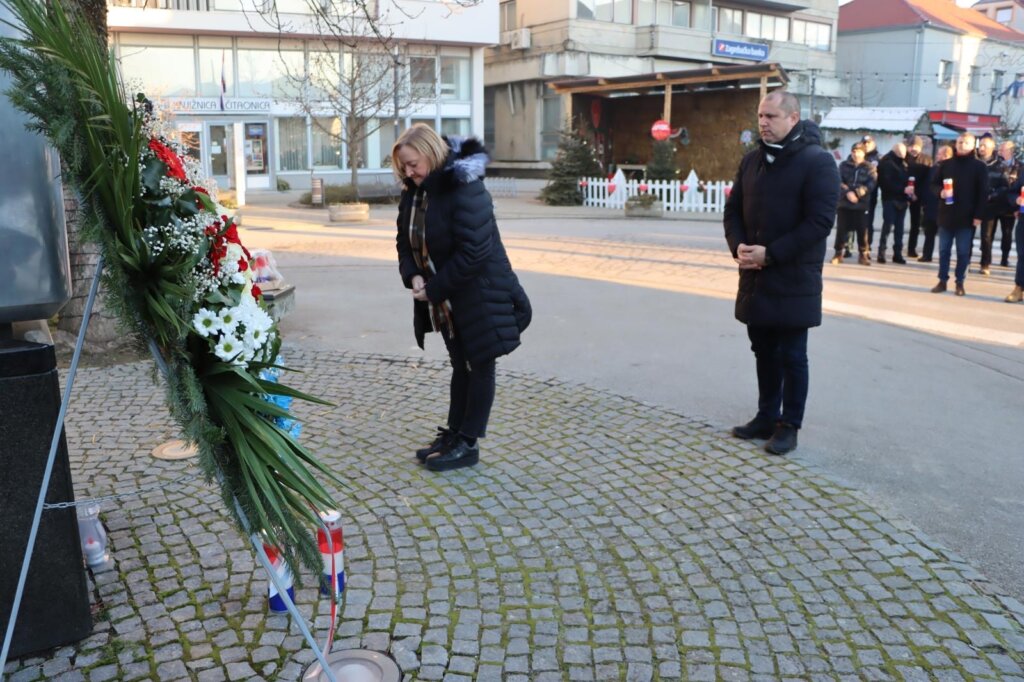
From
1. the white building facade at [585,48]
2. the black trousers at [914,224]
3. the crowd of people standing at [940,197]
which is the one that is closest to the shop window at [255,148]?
the white building facade at [585,48]

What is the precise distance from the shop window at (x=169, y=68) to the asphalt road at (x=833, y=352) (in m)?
22.5

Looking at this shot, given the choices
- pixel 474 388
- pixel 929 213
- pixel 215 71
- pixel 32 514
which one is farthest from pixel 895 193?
pixel 215 71

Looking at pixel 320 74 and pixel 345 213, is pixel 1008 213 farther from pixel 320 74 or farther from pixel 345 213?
pixel 320 74

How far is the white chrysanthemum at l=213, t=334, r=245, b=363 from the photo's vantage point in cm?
264

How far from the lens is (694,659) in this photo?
3207 millimetres

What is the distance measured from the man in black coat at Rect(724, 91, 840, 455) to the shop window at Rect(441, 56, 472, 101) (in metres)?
34.7

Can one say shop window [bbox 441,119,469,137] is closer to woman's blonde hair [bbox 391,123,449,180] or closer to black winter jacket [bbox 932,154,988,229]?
black winter jacket [bbox 932,154,988,229]

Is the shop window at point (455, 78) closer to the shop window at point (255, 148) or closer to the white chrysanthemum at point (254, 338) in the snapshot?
the shop window at point (255, 148)

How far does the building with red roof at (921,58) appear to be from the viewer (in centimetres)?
5481

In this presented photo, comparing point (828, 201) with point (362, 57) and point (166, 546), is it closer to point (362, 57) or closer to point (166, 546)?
point (166, 546)

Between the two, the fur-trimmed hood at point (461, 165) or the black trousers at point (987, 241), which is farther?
the black trousers at point (987, 241)

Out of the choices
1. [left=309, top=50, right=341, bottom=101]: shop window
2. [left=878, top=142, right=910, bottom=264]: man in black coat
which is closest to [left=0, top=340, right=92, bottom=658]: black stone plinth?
[left=878, top=142, right=910, bottom=264]: man in black coat

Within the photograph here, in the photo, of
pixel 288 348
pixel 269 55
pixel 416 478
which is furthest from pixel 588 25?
pixel 416 478

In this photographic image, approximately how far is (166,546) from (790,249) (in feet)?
11.9
